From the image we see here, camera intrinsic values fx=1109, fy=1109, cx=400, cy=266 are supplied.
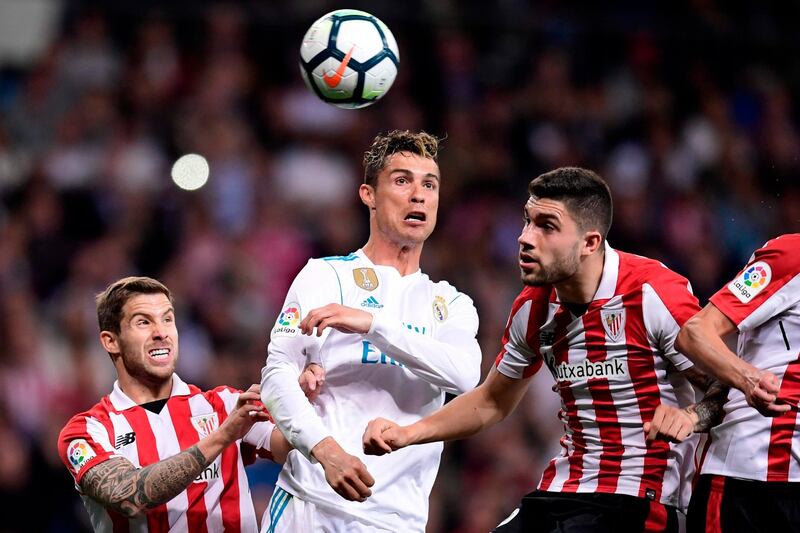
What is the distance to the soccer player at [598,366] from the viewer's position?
386 centimetres

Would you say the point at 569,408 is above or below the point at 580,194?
below

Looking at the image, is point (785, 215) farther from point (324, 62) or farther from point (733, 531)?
point (733, 531)

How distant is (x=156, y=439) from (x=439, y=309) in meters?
1.30

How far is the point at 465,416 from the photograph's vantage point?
169 inches

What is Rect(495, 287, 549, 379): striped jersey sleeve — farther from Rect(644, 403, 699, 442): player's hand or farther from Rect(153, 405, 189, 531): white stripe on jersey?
Rect(153, 405, 189, 531): white stripe on jersey

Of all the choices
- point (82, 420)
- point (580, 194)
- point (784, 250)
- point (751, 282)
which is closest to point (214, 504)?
point (82, 420)

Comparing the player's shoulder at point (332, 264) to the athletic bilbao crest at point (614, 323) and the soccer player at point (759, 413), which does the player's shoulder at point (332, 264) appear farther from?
the soccer player at point (759, 413)

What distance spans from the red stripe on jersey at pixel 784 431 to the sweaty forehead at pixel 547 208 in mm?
935

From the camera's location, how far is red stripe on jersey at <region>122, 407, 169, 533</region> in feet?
14.6

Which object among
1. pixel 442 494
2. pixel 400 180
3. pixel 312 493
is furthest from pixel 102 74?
pixel 312 493

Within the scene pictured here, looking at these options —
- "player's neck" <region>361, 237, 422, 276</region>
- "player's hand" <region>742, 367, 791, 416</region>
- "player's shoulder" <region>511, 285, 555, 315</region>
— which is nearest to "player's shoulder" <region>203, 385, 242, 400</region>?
"player's neck" <region>361, 237, 422, 276</region>

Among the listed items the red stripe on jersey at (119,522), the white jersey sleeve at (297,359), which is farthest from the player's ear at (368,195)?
the red stripe on jersey at (119,522)

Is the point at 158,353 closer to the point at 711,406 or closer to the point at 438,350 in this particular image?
the point at 438,350

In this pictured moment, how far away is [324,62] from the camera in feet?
17.0
